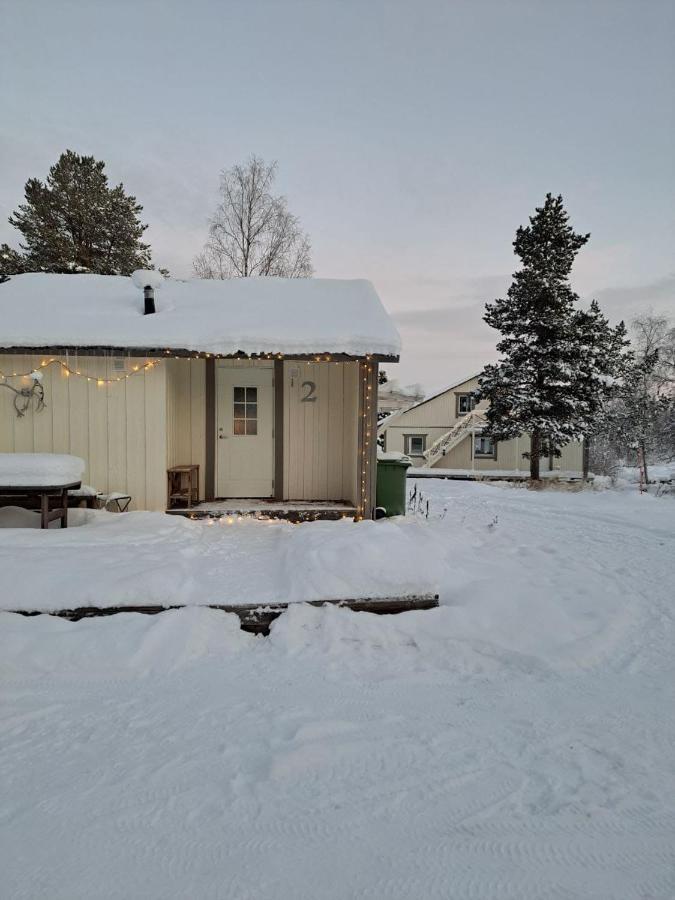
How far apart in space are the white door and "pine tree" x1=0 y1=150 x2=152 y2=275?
1505 cm

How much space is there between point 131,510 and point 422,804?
557 centimetres

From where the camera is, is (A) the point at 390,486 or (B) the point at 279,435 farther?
(B) the point at 279,435

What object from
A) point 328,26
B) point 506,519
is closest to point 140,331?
point 506,519

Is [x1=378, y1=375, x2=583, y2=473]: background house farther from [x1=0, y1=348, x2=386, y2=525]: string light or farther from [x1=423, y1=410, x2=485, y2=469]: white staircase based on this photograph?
[x1=0, y1=348, x2=386, y2=525]: string light

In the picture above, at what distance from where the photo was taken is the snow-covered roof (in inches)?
239

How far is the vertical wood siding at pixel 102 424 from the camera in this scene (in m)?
6.33

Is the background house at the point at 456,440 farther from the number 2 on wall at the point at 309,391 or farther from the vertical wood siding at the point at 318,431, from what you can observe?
the number 2 on wall at the point at 309,391

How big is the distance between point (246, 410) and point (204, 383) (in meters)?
0.81

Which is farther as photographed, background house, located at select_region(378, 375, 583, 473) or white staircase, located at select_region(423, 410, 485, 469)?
white staircase, located at select_region(423, 410, 485, 469)

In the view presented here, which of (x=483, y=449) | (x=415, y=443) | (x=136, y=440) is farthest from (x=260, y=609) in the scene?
(x=415, y=443)

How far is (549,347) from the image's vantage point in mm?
14109

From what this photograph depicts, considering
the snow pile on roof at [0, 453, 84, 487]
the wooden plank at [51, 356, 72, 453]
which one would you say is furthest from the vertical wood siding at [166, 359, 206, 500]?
the snow pile on roof at [0, 453, 84, 487]

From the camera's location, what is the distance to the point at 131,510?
6.43 m

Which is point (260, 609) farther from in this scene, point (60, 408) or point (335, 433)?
point (60, 408)
